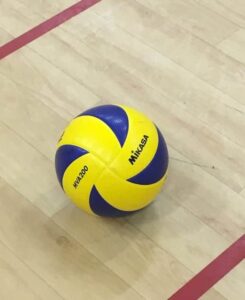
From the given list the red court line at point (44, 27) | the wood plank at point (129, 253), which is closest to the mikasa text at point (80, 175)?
the wood plank at point (129, 253)

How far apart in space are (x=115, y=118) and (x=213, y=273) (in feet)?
1.82

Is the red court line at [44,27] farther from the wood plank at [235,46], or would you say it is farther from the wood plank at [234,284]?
the wood plank at [234,284]

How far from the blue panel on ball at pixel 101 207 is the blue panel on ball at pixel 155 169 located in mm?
106

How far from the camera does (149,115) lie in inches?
87.5

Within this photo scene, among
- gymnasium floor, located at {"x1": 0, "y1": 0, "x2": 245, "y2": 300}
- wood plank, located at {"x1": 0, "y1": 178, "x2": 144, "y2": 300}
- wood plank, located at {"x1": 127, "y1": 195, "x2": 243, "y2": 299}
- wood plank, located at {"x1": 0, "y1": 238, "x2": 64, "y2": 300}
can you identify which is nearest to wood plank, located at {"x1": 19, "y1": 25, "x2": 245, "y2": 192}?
gymnasium floor, located at {"x1": 0, "y1": 0, "x2": 245, "y2": 300}

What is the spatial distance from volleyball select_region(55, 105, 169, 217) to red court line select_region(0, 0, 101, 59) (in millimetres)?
848

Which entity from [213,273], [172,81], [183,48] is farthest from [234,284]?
[183,48]

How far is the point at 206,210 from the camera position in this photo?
1949 millimetres

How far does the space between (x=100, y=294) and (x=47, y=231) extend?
0.95ft

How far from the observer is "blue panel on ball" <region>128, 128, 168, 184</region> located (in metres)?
1.73

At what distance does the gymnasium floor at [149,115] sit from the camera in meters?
1.82

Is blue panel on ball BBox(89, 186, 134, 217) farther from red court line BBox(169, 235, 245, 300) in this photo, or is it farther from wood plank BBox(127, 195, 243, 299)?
red court line BBox(169, 235, 245, 300)

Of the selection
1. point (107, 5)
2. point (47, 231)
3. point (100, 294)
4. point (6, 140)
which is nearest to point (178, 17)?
point (107, 5)

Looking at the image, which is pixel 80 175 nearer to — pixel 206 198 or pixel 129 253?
pixel 129 253
